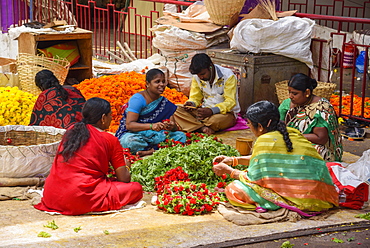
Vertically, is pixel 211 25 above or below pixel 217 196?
above

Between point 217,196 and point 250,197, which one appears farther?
point 217,196

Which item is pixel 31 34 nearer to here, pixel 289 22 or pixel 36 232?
pixel 289 22

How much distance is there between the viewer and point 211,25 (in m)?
8.87

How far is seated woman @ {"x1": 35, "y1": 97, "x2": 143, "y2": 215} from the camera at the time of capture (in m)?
4.37

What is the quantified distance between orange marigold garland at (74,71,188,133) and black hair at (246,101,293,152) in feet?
11.4

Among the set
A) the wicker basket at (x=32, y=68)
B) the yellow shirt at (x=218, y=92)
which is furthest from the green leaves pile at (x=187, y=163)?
the wicker basket at (x=32, y=68)

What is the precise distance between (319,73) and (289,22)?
93 centimetres

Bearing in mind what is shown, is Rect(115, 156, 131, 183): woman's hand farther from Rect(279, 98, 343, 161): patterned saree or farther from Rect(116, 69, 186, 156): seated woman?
Rect(279, 98, 343, 161): patterned saree

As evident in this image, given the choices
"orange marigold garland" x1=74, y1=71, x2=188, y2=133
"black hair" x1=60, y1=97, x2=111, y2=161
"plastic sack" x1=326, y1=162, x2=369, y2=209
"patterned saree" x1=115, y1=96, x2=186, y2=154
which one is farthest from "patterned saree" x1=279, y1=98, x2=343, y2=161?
"orange marigold garland" x1=74, y1=71, x2=188, y2=133

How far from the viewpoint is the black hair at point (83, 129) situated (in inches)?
171

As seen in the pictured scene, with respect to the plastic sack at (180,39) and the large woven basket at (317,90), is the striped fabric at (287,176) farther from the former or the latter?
the plastic sack at (180,39)

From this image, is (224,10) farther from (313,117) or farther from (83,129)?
(83,129)

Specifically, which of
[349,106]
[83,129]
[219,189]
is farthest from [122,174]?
[349,106]

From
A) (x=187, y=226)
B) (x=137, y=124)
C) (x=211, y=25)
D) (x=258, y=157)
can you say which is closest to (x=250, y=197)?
(x=258, y=157)
